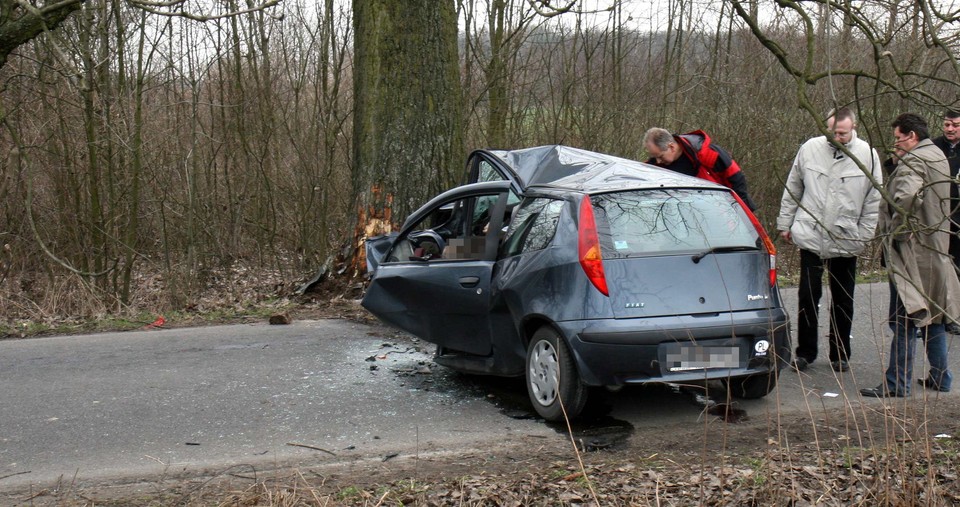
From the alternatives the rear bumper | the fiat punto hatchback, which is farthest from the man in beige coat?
the rear bumper

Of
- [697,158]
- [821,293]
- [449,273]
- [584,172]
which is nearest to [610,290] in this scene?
[584,172]

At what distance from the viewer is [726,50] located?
706 inches

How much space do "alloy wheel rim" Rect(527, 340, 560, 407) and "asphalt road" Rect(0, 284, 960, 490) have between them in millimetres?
194

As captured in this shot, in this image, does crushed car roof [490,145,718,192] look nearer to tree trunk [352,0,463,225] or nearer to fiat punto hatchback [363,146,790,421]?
fiat punto hatchback [363,146,790,421]

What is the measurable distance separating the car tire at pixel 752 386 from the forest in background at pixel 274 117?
9044 millimetres

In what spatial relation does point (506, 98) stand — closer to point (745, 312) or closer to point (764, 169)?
point (764, 169)

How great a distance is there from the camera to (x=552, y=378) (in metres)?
5.78

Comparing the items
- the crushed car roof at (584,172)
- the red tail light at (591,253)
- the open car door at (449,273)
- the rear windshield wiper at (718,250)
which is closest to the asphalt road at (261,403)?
the open car door at (449,273)

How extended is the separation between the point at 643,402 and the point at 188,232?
10.6m

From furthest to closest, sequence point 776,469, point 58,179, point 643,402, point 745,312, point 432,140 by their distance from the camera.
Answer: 1. point 58,179
2. point 432,140
3. point 643,402
4. point 745,312
5. point 776,469

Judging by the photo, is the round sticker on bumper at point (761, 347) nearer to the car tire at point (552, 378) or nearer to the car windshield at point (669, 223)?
the car windshield at point (669, 223)

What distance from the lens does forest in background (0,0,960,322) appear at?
46.2 ft

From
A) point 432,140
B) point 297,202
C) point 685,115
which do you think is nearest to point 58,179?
point 297,202

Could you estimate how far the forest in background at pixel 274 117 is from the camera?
46.2 ft
